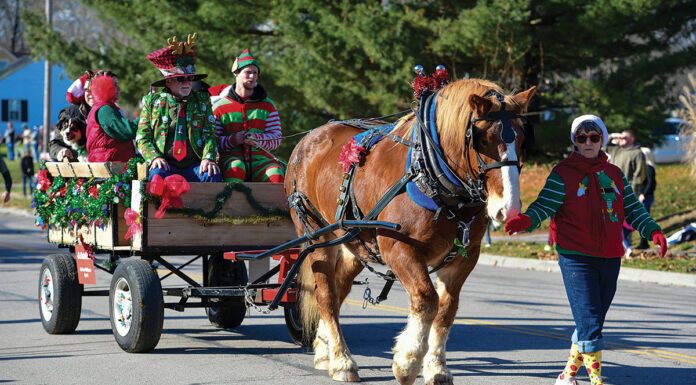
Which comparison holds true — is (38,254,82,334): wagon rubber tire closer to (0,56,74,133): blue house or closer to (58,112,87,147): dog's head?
(58,112,87,147): dog's head

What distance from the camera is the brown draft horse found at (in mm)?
5102

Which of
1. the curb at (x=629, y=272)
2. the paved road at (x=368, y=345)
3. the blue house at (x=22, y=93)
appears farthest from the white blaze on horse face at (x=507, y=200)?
the blue house at (x=22, y=93)

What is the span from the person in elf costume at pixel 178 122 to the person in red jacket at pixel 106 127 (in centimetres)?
63

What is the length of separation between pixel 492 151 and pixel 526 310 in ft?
17.0

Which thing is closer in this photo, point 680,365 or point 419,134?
point 419,134

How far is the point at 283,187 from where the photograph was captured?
7527 mm

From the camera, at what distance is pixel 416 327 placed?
17.5 ft

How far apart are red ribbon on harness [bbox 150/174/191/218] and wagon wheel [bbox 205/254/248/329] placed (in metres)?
1.12

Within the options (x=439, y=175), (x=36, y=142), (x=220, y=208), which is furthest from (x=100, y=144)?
(x=36, y=142)

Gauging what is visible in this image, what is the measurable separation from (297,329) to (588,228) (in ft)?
10.2

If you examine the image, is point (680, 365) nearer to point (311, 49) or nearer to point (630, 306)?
point (630, 306)

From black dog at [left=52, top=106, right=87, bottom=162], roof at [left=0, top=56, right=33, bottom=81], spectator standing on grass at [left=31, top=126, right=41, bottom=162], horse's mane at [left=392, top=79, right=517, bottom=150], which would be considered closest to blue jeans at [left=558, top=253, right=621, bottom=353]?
horse's mane at [left=392, top=79, right=517, bottom=150]

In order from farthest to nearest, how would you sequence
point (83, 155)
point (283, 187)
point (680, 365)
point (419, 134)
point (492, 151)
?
point (83, 155) < point (283, 187) < point (680, 365) < point (419, 134) < point (492, 151)

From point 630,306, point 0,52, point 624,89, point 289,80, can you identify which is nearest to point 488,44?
point 624,89
